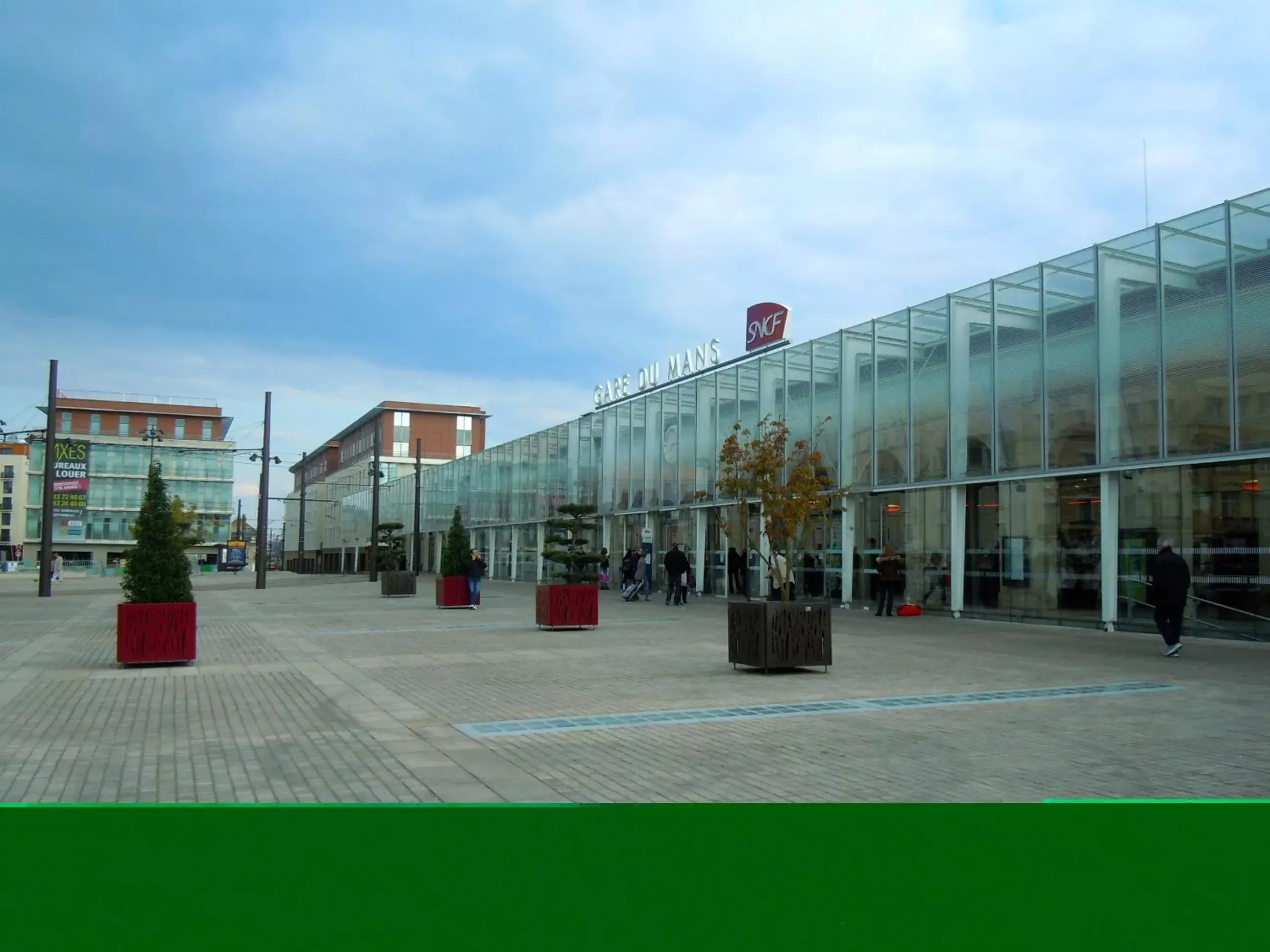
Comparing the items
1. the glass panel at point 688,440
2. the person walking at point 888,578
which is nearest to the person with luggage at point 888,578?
the person walking at point 888,578

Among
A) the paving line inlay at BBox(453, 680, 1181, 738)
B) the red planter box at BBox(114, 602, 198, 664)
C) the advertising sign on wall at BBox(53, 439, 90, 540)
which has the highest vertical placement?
the advertising sign on wall at BBox(53, 439, 90, 540)

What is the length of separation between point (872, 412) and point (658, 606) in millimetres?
7865

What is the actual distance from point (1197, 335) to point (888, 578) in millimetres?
8722

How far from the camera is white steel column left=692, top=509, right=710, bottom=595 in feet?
116

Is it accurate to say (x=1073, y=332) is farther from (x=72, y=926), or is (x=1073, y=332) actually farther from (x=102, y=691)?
(x=72, y=926)

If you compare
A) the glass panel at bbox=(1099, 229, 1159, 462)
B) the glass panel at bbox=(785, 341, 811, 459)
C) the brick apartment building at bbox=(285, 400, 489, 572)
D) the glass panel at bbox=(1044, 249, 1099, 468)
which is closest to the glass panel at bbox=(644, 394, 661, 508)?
the glass panel at bbox=(785, 341, 811, 459)

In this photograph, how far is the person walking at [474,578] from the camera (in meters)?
27.5

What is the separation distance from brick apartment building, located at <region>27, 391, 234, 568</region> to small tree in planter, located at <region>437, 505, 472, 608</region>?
71.7 meters

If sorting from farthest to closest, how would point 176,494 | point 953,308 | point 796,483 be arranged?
point 176,494
point 953,308
point 796,483

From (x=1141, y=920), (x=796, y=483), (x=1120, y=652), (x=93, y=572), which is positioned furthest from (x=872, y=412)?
(x=93, y=572)

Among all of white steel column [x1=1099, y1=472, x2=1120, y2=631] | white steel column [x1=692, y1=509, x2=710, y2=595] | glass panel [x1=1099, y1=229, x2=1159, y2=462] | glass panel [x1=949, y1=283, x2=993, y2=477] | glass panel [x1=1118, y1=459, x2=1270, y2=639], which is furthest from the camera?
white steel column [x1=692, y1=509, x2=710, y2=595]

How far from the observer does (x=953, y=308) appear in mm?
24422

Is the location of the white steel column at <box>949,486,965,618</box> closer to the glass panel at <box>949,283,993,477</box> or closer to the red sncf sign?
the glass panel at <box>949,283,993,477</box>

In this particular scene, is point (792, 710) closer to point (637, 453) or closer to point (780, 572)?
point (780, 572)
